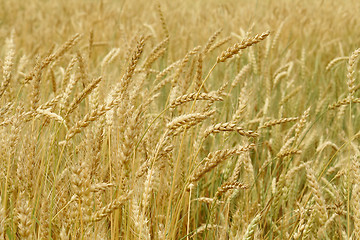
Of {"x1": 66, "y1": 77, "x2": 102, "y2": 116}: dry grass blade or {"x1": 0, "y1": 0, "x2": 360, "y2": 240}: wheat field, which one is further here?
{"x1": 66, "y1": 77, "x2": 102, "y2": 116}: dry grass blade

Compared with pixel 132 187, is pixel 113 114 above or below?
above

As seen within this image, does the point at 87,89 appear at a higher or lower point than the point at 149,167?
higher

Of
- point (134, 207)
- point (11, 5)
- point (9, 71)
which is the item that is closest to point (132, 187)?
point (134, 207)

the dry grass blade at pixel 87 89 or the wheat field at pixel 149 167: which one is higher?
the dry grass blade at pixel 87 89

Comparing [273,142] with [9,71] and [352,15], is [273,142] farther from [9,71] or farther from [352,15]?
[352,15]

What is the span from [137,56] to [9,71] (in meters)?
0.51

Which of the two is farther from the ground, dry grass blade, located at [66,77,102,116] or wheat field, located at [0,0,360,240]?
dry grass blade, located at [66,77,102,116]

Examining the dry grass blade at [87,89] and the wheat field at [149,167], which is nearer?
the wheat field at [149,167]

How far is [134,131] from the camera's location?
0.99 meters

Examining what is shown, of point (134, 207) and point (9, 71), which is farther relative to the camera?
point (9, 71)

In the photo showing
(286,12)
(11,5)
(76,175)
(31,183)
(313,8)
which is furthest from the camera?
(11,5)

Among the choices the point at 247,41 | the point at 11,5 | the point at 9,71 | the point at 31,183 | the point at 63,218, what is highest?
the point at 11,5

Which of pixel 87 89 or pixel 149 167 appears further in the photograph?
pixel 87 89

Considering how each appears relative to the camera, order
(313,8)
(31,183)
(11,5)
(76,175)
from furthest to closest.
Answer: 1. (11,5)
2. (313,8)
3. (31,183)
4. (76,175)
